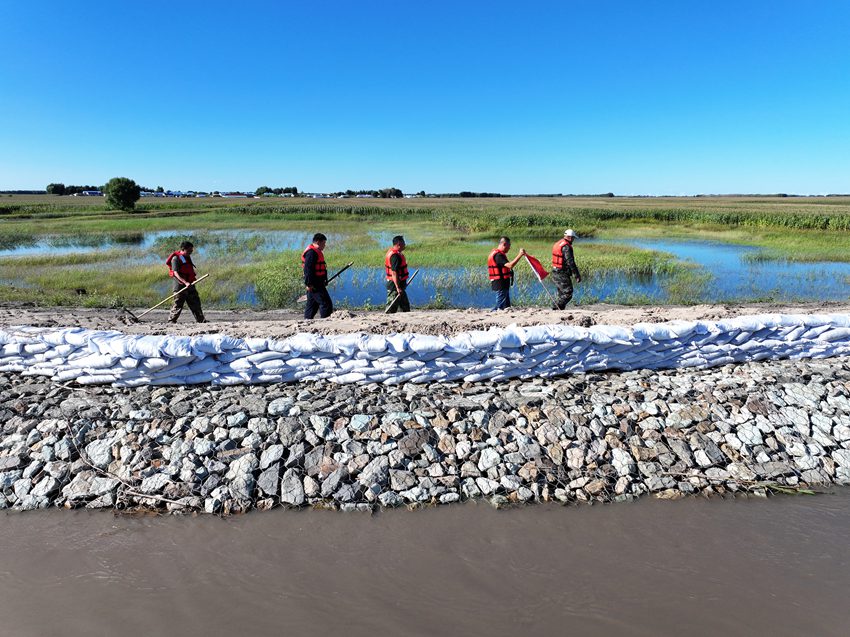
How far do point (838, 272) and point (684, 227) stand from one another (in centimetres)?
2023

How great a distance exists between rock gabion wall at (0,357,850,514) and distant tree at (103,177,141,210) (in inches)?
2125

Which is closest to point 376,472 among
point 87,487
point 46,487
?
point 87,487

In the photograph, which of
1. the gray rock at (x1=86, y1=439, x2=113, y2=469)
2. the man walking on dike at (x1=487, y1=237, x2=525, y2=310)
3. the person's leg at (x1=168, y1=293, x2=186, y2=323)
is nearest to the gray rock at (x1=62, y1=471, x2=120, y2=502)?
the gray rock at (x1=86, y1=439, x2=113, y2=469)

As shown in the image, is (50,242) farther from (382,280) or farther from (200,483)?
(200,483)

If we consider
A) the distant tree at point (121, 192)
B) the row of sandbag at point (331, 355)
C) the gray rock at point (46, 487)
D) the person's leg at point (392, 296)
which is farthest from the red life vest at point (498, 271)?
the distant tree at point (121, 192)

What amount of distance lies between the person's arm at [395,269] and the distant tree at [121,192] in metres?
53.0

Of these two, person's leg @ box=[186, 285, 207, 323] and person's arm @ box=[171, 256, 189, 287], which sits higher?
person's arm @ box=[171, 256, 189, 287]

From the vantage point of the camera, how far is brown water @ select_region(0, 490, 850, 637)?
352cm

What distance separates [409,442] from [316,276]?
4151 millimetres

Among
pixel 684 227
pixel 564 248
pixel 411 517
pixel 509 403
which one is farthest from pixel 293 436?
pixel 684 227

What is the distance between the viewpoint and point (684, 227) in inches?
1422

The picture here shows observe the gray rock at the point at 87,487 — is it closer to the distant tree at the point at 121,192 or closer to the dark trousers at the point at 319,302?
the dark trousers at the point at 319,302

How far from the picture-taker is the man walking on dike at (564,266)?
9.19 meters

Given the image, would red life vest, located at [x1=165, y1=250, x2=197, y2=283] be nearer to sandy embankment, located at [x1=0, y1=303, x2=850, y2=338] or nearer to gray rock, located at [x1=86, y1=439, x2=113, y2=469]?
sandy embankment, located at [x1=0, y1=303, x2=850, y2=338]
